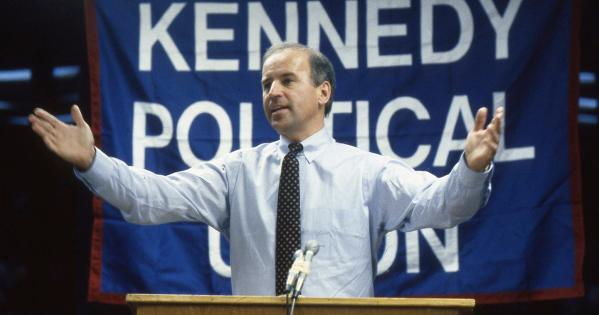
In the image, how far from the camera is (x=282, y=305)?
2049mm

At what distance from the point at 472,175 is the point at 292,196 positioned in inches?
22.6

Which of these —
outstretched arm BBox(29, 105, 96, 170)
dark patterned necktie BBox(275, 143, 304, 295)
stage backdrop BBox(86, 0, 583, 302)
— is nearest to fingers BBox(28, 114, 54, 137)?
outstretched arm BBox(29, 105, 96, 170)

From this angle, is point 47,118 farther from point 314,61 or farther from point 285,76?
point 314,61

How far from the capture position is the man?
8.54ft

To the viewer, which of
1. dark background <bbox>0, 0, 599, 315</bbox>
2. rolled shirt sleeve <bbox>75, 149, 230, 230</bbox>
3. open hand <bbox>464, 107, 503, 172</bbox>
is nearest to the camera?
open hand <bbox>464, 107, 503, 172</bbox>

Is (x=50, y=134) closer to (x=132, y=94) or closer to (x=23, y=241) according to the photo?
(x=132, y=94)

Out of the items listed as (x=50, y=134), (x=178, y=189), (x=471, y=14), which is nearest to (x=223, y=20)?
(x=471, y=14)

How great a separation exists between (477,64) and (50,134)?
5.90 feet

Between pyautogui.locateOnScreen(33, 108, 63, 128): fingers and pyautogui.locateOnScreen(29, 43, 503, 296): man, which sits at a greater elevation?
pyautogui.locateOnScreen(33, 108, 63, 128): fingers

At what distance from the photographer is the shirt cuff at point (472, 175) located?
2324 mm

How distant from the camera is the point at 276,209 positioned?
272 centimetres

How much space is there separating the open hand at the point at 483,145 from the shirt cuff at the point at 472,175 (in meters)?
0.02

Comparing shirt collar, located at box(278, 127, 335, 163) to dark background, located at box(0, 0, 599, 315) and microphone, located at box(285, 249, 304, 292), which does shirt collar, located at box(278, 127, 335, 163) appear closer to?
microphone, located at box(285, 249, 304, 292)

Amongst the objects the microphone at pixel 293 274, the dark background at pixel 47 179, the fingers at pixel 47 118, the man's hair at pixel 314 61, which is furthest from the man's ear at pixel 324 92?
the dark background at pixel 47 179
